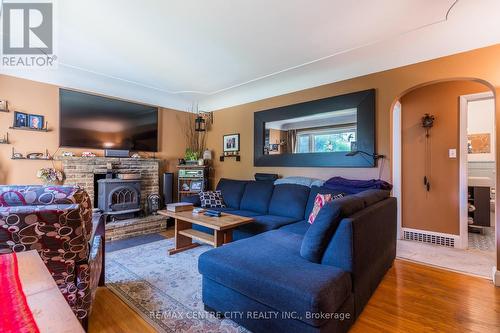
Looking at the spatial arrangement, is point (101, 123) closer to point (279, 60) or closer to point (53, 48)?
point (53, 48)

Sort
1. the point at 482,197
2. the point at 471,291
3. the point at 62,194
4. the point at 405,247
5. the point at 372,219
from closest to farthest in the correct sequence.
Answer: the point at 62,194 → the point at 372,219 → the point at 471,291 → the point at 405,247 → the point at 482,197

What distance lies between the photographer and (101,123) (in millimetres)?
4059

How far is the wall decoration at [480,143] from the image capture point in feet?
16.2

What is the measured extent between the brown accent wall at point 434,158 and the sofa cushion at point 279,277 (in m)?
2.81

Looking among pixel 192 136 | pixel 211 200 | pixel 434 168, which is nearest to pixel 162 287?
pixel 211 200

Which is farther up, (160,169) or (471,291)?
(160,169)

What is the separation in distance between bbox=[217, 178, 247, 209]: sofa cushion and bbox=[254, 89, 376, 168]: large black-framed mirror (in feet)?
1.83

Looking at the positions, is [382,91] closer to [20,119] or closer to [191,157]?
[191,157]

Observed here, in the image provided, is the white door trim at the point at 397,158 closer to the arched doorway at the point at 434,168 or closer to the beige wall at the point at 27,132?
the arched doorway at the point at 434,168

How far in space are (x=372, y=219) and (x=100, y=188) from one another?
3872mm

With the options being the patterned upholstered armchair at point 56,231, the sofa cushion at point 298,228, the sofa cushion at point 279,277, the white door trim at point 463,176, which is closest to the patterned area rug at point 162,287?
the sofa cushion at point 279,277

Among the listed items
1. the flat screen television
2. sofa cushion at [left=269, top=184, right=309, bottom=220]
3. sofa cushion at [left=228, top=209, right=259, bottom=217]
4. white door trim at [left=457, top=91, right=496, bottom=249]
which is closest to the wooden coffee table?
sofa cushion at [left=228, top=209, right=259, bottom=217]

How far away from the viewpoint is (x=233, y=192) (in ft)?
13.7

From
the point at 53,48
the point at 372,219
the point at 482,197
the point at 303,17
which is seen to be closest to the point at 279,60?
the point at 303,17
